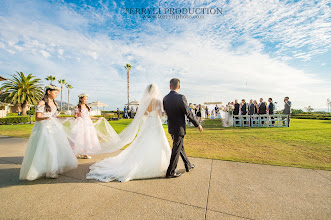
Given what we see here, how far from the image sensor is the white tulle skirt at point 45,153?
3.56m

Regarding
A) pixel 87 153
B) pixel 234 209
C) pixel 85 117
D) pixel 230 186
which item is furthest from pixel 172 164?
pixel 85 117

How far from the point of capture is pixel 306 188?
315 centimetres

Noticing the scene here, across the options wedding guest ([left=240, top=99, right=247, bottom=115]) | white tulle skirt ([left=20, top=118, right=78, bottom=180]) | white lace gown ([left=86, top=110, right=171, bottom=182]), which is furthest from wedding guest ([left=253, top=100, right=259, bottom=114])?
white tulle skirt ([left=20, top=118, right=78, bottom=180])

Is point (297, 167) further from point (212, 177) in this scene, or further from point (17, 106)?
point (17, 106)

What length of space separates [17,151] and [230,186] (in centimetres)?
722

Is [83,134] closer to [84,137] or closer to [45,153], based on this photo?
[84,137]

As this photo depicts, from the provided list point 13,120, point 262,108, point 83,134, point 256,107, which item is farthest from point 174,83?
point 13,120

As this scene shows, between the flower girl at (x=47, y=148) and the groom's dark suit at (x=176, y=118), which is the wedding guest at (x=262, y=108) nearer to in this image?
the groom's dark suit at (x=176, y=118)

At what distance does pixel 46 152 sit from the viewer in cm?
369

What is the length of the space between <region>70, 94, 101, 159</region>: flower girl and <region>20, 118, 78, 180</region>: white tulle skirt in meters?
1.13

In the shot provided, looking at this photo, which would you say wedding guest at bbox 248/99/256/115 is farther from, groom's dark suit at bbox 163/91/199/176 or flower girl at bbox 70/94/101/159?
flower girl at bbox 70/94/101/159

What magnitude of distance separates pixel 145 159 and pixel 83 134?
2874 mm

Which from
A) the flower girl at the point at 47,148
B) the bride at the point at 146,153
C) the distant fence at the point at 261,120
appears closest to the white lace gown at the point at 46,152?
the flower girl at the point at 47,148

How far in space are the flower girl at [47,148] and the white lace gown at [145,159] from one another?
0.75m
